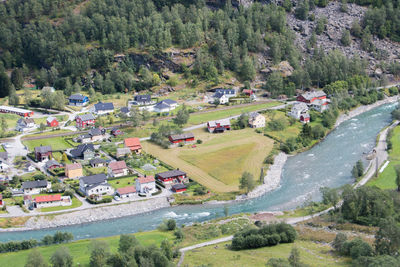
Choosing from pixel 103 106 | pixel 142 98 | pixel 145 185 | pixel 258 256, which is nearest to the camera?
pixel 258 256

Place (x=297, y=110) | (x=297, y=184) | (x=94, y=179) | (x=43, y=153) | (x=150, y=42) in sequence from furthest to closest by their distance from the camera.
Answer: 1. (x=150, y=42)
2. (x=297, y=110)
3. (x=43, y=153)
4. (x=297, y=184)
5. (x=94, y=179)

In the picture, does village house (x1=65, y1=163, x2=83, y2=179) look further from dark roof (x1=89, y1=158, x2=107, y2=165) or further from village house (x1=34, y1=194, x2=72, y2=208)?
village house (x1=34, y1=194, x2=72, y2=208)

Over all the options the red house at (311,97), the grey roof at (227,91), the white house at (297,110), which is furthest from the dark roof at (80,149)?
the red house at (311,97)

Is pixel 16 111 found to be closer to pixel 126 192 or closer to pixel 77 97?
pixel 77 97

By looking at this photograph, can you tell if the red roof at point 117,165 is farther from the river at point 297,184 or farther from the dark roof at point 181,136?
the dark roof at point 181,136

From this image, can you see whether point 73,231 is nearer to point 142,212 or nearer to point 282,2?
point 142,212

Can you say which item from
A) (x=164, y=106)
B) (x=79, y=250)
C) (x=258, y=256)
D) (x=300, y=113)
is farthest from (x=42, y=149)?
(x=300, y=113)

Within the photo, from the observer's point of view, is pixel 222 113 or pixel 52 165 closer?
pixel 52 165

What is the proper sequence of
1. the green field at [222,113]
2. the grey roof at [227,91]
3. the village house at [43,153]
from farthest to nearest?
1. the grey roof at [227,91]
2. the green field at [222,113]
3. the village house at [43,153]

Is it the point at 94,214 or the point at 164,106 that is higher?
the point at 164,106
